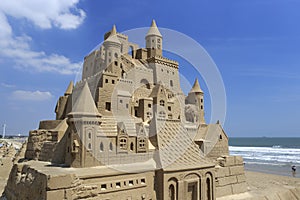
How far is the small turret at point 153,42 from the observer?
2772 centimetres

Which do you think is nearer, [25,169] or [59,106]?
[25,169]

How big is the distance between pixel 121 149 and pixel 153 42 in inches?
637

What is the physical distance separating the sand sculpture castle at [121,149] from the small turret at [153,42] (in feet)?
9.68

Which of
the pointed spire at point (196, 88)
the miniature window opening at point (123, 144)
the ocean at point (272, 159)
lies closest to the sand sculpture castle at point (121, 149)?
the miniature window opening at point (123, 144)

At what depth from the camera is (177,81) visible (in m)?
28.6

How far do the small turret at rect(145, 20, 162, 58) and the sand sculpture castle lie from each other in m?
2.95

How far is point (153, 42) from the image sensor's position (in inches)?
1104

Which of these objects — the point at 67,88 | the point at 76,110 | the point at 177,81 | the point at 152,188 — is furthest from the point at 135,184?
the point at 177,81

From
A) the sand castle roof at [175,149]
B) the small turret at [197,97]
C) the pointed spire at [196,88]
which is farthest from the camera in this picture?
the pointed spire at [196,88]

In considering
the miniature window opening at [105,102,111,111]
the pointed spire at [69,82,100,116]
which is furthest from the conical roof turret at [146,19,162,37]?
the pointed spire at [69,82,100,116]

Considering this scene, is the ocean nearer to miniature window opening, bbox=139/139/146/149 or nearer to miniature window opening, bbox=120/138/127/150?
miniature window opening, bbox=139/139/146/149

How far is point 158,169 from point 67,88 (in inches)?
513

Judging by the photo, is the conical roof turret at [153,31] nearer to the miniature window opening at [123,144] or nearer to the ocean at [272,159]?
the miniature window opening at [123,144]

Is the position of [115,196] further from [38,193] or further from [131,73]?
[131,73]
